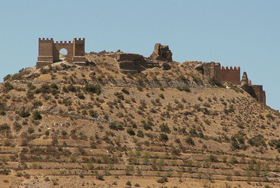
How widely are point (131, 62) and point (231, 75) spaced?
13911 millimetres

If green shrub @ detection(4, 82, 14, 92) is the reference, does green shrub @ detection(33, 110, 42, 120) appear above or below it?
below

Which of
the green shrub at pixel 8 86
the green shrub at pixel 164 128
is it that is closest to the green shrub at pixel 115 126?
the green shrub at pixel 164 128

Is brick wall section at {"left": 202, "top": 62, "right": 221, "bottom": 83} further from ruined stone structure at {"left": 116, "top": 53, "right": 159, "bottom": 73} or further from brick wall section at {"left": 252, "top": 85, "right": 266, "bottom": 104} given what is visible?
ruined stone structure at {"left": 116, "top": 53, "right": 159, "bottom": 73}

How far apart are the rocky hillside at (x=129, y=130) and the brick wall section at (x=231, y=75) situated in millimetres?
3153

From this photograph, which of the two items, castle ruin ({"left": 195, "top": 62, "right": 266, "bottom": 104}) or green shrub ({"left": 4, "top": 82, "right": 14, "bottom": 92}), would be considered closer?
green shrub ({"left": 4, "top": 82, "right": 14, "bottom": 92})

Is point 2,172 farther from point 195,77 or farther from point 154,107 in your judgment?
point 195,77

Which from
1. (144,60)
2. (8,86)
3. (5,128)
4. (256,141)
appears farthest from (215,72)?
(5,128)

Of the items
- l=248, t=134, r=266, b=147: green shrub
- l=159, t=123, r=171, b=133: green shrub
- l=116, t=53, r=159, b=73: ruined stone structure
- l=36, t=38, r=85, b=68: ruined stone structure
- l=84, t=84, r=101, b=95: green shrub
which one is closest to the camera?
l=159, t=123, r=171, b=133: green shrub

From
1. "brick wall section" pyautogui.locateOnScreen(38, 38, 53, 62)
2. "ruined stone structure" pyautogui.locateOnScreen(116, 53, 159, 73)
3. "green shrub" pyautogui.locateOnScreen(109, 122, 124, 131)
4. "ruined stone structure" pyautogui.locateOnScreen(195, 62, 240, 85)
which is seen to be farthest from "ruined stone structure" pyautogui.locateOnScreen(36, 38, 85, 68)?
"ruined stone structure" pyautogui.locateOnScreen(195, 62, 240, 85)

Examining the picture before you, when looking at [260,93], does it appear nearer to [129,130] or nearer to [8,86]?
[129,130]

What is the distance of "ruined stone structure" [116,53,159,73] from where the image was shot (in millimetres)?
95875

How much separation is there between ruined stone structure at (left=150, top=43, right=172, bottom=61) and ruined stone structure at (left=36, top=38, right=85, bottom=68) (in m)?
9.78

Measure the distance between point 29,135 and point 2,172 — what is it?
9.00 meters

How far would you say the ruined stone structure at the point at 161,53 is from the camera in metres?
100
